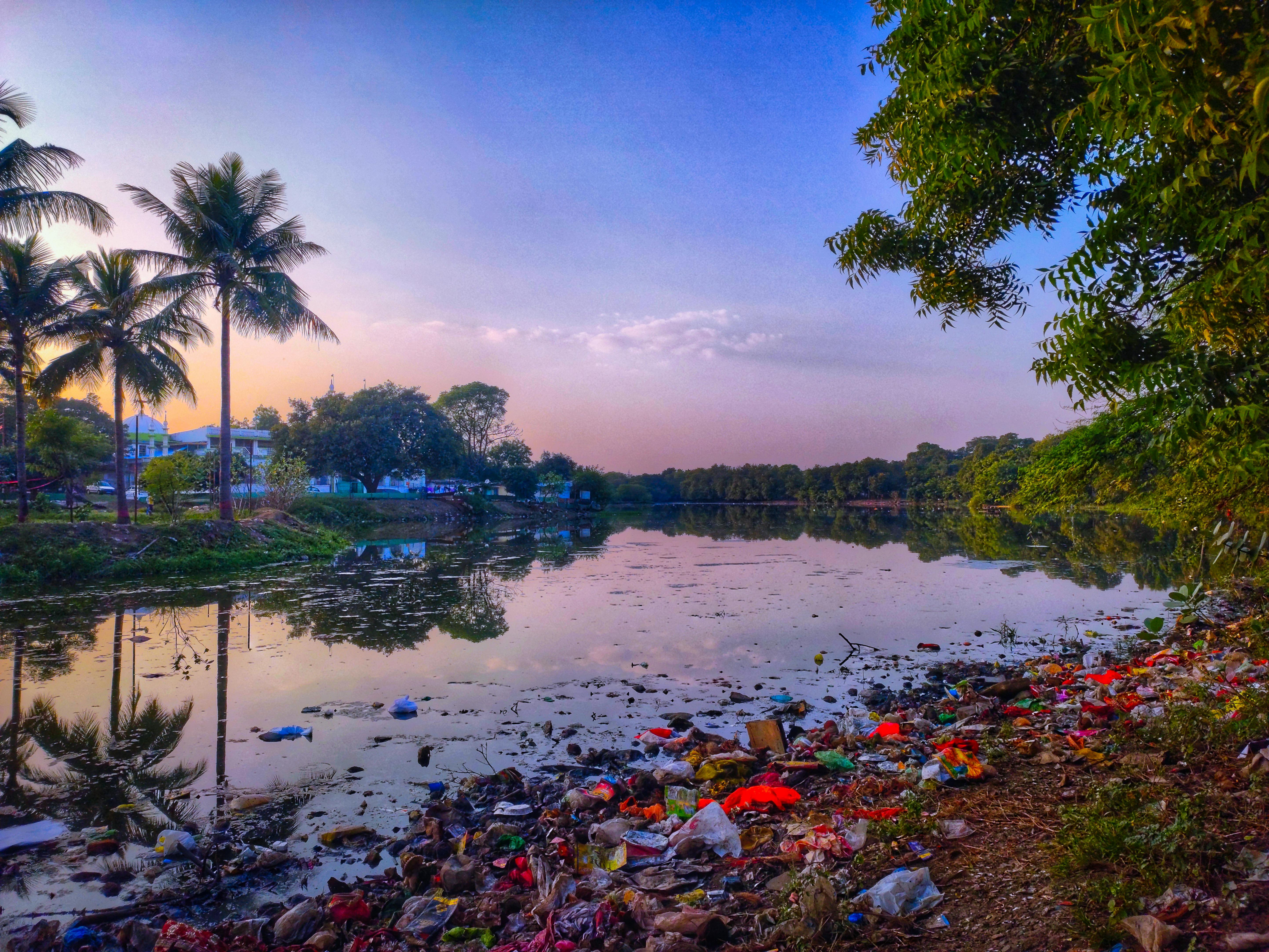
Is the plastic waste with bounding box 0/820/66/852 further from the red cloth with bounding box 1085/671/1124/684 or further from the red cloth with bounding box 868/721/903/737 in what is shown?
the red cloth with bounding box 1085/671/1124/684

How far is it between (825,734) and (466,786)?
9.97 ft

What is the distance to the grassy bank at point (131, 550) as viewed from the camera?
1574cm

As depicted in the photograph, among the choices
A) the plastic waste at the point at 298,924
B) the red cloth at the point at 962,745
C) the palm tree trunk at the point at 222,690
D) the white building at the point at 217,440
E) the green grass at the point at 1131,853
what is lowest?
the palm tree trunk at the point at 222,690

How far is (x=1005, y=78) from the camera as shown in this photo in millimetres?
4441

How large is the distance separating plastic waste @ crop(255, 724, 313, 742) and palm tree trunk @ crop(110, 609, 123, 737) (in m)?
1.43

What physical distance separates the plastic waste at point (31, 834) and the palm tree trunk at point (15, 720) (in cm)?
63

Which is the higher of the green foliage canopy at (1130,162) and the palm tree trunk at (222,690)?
the green foliage canopy at (1130,162)

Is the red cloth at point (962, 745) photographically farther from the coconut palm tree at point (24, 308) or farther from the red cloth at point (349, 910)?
the coconut palm tree at point (24, 308)

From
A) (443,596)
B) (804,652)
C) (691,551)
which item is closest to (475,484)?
(691,551)

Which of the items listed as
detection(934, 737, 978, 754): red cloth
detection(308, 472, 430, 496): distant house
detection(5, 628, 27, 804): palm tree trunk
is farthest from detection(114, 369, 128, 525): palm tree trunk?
detection(308, 472, 430, 496): distant house

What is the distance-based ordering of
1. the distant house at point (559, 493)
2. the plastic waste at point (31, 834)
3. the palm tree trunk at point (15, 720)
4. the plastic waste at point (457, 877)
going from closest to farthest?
the plastic waste at point (457, 877), the plastic waste at point (31, 834), the palm tree trunk at point (15, 720), the distant house at point (559, 493)

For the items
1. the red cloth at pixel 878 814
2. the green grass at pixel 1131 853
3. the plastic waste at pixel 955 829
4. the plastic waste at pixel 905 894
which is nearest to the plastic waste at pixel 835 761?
the red cloth at pixel 878 814

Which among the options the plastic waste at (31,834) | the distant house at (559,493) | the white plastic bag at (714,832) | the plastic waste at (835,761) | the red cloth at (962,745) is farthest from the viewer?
the distant house at (559,493)

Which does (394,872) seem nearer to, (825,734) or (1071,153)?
(825,734)
